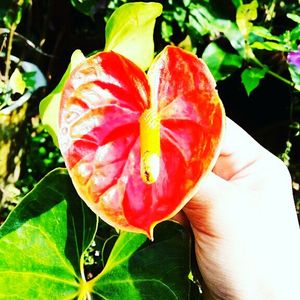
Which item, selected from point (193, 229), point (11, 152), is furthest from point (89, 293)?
point (11, 152)

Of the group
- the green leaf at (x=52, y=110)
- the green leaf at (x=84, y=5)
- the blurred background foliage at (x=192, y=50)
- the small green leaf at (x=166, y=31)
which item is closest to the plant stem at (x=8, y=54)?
the blurred background foliage at (x=192, y=50)

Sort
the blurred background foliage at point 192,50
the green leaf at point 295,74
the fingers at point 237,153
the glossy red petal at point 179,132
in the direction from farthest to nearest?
the blurred background foliage at point 192,50 < the green leaf at point 295,74 < the fingers at point 237,153 < the glossy red petal at point 179,132

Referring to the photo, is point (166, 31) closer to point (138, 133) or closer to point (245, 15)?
point (245, 15)

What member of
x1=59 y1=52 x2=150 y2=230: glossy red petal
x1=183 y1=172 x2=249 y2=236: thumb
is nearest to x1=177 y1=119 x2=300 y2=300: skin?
x1=183 y1=172 x2=249 y2=236: thumb

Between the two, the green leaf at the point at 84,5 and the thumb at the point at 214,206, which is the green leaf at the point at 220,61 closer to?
the green leaf at the point at 84,5

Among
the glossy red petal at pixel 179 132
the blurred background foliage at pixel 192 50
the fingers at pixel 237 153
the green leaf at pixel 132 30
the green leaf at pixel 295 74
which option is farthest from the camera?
the blurred background foliage at pixel 192 50

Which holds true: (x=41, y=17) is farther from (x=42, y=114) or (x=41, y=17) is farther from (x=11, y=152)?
(x=42, y=114)

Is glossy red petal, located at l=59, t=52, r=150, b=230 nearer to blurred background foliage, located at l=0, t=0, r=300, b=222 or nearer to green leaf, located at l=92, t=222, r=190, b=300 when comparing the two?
green leaf, located at l=92, t=222, r=190, b=300
